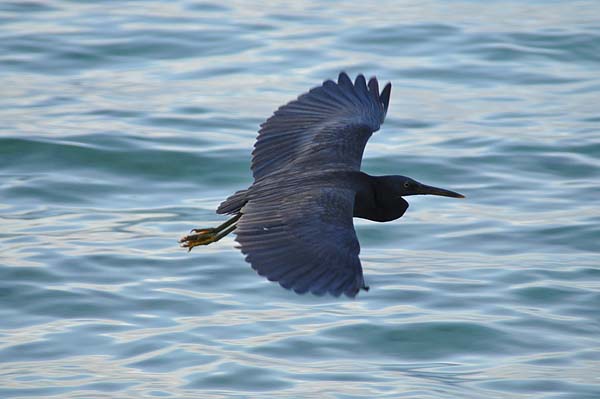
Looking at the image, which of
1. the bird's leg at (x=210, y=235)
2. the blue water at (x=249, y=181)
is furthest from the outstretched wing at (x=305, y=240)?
the blue water at (x=249, y=181)

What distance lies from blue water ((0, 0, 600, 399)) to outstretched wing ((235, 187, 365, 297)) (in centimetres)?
124

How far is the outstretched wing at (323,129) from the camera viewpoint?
7.91 metres

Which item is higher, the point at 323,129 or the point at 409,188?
the point at 323,129

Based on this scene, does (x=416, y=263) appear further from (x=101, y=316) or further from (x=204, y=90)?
(x=204, y=90)

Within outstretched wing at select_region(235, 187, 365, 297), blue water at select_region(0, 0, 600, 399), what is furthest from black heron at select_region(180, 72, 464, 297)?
blue water at select_region(0, 0, 600, 399)

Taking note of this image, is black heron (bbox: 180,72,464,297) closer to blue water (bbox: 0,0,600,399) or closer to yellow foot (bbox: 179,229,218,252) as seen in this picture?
yellow foot (bbox: 179,229,218,252)

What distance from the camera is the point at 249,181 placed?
1071 centimetres

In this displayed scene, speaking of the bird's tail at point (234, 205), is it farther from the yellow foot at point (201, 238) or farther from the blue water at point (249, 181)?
the blue water at point (249, 181)

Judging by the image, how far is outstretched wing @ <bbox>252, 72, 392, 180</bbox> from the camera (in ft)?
26.0

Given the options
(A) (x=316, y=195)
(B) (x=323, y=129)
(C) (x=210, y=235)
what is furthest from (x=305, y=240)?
(B) (x=323, y=129)

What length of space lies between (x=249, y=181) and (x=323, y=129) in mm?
2588

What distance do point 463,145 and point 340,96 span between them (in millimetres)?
2970

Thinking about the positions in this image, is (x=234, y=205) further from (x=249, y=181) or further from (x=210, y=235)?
(x=249, y=181)

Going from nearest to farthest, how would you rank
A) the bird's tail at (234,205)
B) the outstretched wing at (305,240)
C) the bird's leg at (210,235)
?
the outstretched wing at (305,240)
the bird's tail at (234,205)
the bird's leg at (210,235)
